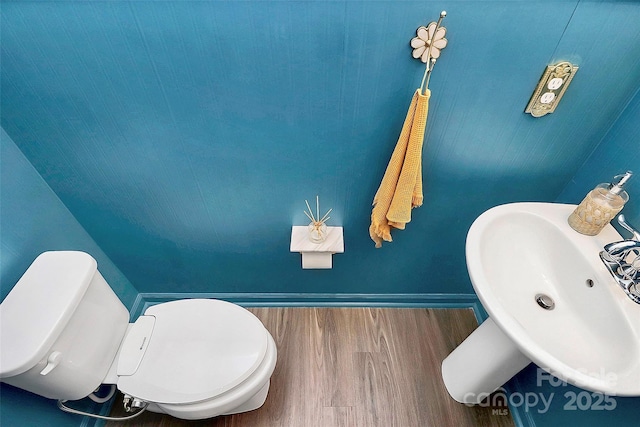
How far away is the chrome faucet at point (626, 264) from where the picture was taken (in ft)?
2.59

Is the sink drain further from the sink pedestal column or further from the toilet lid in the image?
the toilet lid

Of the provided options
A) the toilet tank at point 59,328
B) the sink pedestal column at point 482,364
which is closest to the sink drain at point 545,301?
the sink pedestal column at point 482,364

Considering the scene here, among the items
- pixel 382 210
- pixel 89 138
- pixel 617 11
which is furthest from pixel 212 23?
pixel 617 11

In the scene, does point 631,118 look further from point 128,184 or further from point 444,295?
point 128,184

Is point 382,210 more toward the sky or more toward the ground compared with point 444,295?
more toward the sky

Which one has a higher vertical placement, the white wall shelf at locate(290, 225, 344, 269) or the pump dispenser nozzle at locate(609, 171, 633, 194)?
the pump dispenser nozzle at locate(609, 171, 633, 194)

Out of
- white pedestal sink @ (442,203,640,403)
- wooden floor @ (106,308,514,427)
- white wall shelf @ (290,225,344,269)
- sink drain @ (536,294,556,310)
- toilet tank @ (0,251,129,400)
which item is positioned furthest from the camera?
wooden floor @ (106,308,514,427)

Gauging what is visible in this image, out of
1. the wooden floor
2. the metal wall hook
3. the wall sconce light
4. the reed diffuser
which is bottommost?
Answer: the wooden floor

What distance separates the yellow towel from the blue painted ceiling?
9 centimetres

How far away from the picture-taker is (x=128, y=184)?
3.77ft

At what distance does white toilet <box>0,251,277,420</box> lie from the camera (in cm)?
87

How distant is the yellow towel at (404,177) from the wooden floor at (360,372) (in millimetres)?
646

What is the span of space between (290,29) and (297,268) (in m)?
0.96

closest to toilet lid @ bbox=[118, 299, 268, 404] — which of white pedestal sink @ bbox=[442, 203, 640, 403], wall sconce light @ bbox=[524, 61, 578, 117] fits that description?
white pedestal sink @ bbox=[442, 203, 640, 403]
